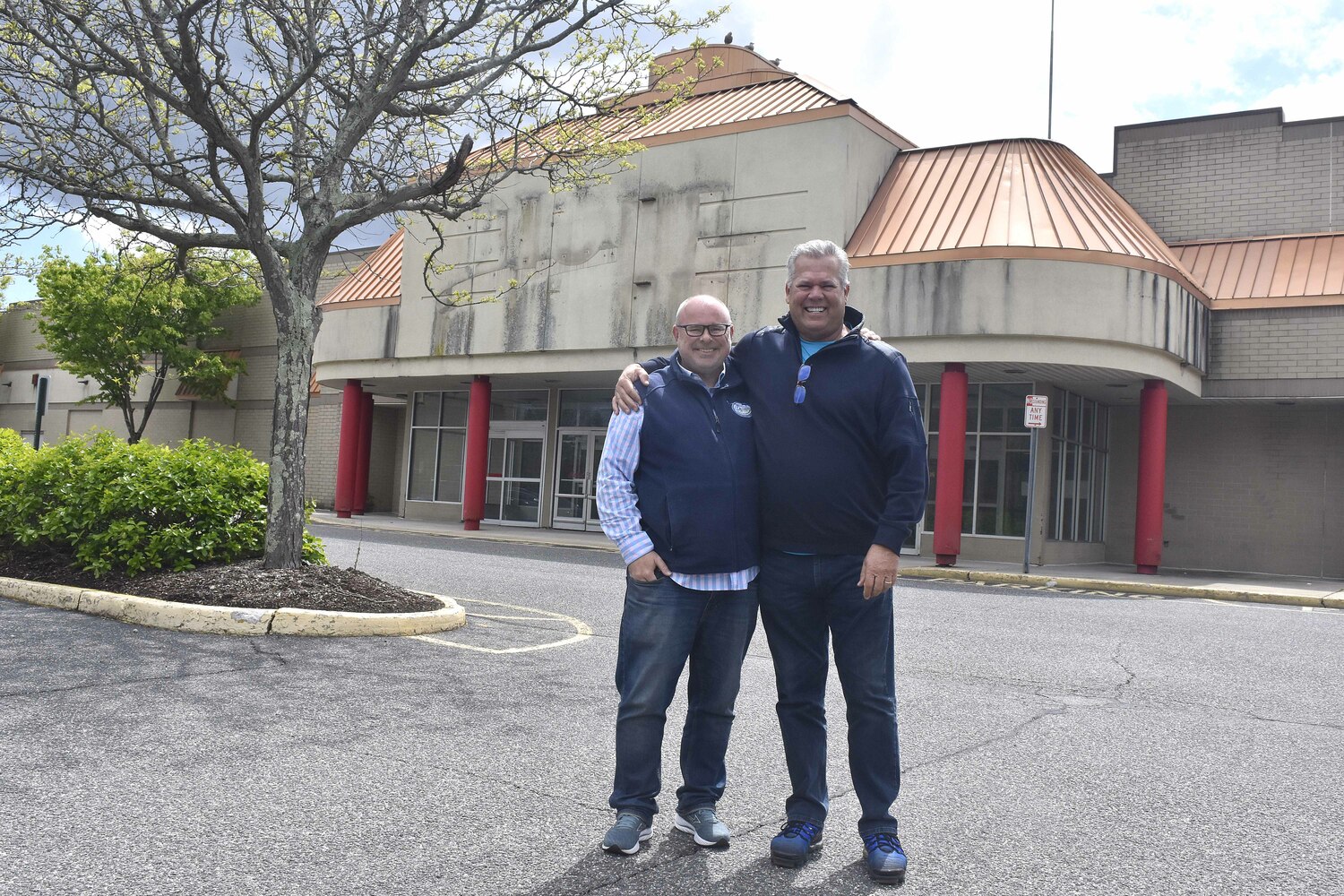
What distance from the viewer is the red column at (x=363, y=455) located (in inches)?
1158

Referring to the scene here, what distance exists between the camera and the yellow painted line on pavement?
320 inches

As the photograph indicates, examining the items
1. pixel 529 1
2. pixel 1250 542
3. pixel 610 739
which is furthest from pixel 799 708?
pixel 1250 542

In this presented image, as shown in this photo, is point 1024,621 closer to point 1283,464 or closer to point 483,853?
point 483,853

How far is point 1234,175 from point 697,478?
23560 millimetres

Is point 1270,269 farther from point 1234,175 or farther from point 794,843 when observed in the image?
point 794,843

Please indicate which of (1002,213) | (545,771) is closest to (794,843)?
(545,771)

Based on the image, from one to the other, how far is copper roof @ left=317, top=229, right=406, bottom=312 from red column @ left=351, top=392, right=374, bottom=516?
8.57 feet

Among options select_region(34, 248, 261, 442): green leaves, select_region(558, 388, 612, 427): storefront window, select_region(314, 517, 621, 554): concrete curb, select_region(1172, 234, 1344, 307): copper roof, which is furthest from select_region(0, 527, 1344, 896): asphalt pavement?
select_region(34, 248, 261, 442): green leaves

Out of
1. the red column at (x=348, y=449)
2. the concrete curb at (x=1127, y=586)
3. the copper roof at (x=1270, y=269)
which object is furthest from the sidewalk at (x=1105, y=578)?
the copper roof at (x=1270, y=269)

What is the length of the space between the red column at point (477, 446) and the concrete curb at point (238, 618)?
16952 mm

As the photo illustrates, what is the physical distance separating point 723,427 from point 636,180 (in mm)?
19699

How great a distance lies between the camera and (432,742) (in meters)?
5.32

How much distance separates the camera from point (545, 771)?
4945 millimetres

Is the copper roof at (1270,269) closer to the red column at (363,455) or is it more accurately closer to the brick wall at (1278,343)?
the brick wall at (1278,343)
